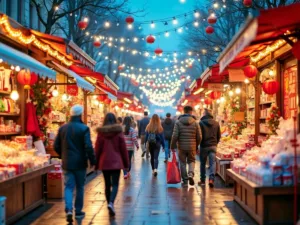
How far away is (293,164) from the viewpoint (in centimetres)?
817

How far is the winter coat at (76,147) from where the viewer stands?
29.1ft

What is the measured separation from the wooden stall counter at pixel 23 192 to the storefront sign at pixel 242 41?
4.02 meters

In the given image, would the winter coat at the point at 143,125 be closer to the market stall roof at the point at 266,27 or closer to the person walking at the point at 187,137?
the person walking at the point at 187,137

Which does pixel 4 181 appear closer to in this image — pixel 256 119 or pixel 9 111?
pixel 9 111

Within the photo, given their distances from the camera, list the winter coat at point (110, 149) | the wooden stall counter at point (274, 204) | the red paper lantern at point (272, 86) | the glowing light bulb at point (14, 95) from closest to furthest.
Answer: the wooden stall counter at point (274, 204), the winter coat at point (110, 149), the glowing light bulb at point (14, 95), the red paper lantern at point (272, 86)

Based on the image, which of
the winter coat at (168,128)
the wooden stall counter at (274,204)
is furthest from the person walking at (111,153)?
the winter coat at (168,128)

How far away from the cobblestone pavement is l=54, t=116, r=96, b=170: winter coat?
99cm

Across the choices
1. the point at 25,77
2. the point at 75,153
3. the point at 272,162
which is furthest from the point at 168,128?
the point at 272,162

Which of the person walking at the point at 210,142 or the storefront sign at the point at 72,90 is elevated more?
the storefront sign at the point at 72,90

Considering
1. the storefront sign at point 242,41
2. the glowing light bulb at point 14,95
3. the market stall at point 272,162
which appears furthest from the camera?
the glowing light bulb at point 14,95

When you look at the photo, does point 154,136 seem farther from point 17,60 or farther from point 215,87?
point 17,60

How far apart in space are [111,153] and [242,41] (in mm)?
3576

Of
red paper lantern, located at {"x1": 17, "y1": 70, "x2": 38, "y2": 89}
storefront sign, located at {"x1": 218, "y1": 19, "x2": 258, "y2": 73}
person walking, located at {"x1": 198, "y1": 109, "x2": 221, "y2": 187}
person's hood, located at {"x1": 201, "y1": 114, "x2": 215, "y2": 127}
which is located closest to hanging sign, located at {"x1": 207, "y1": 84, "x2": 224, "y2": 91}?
person's hood, located at {"x1": 201, "y1": 114, "x2": 215, "y2": 127}

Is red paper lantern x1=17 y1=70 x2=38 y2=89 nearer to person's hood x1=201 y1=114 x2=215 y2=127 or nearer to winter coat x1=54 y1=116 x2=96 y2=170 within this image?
winter coat x1=54 y1=116 x2=96 y2=170
